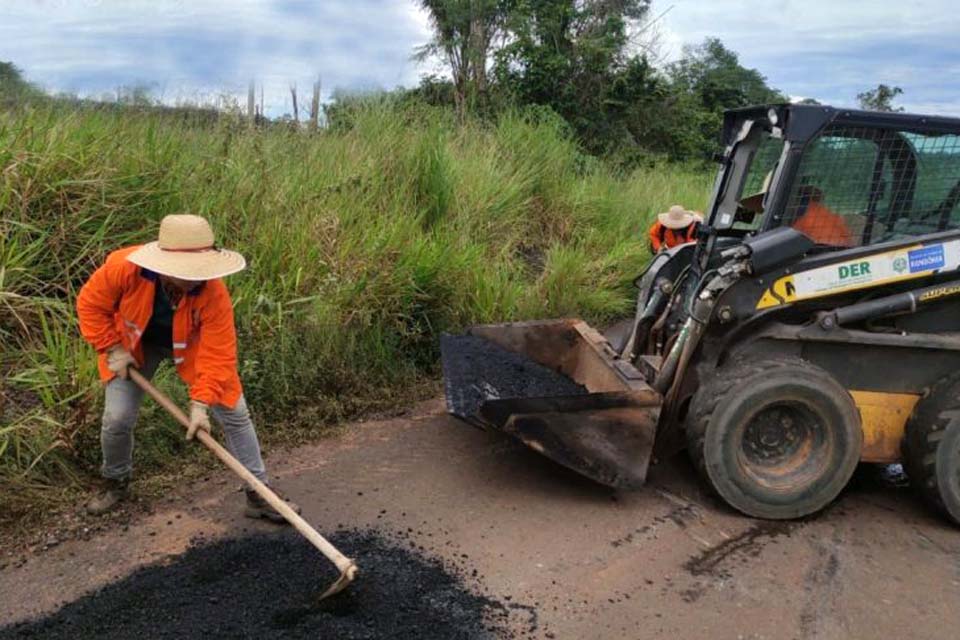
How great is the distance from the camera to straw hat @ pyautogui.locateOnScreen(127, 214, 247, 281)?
3.09 meters

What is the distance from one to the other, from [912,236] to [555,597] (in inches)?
100

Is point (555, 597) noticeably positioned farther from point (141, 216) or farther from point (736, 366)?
point (141, 216)

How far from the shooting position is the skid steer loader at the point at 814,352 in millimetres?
3732

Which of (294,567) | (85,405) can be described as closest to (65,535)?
(85,405)

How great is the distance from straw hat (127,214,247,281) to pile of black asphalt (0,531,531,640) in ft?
3.88

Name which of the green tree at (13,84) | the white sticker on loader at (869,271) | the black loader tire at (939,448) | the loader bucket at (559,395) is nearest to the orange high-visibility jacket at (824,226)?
the white sticker on loader at (869,271)

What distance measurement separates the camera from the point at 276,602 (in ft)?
9.66

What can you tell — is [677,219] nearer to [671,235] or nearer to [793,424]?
[671,235]

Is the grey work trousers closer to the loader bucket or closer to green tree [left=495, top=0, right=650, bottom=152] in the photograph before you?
the loader bucket

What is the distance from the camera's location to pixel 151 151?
5.29 metres

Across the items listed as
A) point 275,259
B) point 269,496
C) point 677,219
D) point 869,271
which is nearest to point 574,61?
point 677,219

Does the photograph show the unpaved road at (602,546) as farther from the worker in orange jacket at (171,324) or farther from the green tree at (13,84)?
the green tree at (13,84)

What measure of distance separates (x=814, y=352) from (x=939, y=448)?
70cm

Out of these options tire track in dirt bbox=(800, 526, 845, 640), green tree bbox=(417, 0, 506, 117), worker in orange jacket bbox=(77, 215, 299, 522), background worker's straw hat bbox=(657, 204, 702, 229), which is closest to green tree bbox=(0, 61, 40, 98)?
worker in orange jacket bbox=(77, 215, 299, 522)
